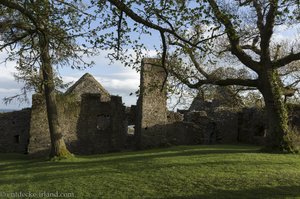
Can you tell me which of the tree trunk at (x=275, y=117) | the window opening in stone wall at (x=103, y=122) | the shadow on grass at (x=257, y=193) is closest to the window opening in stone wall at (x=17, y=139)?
the window opening in stone wall at (x=103, y=122)

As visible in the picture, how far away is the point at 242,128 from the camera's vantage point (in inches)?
1194

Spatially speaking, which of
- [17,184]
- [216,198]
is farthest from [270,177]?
[17,184]

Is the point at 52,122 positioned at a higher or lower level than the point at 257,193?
higher

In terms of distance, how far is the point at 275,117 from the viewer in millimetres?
18562

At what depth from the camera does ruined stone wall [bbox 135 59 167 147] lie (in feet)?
85.1

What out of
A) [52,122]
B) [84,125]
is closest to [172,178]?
[52,122]

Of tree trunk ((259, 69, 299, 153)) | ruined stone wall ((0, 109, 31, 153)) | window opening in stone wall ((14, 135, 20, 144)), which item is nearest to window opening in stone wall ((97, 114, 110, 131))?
ruined stone wall ((0, 109, 31, 153))

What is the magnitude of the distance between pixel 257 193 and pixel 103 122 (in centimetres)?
1894

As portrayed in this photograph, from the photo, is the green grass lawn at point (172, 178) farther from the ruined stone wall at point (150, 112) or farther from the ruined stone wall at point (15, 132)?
the ruined stone wall at point (15, 132)

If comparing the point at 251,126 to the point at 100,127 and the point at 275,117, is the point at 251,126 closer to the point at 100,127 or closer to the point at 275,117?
the point at 100,127

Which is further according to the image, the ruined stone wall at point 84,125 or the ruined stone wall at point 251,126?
the ruined stone wall at point 251,126

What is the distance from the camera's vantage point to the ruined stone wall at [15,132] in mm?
26984

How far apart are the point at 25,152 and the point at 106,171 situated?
569 inches

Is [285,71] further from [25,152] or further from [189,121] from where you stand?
[25,152]
